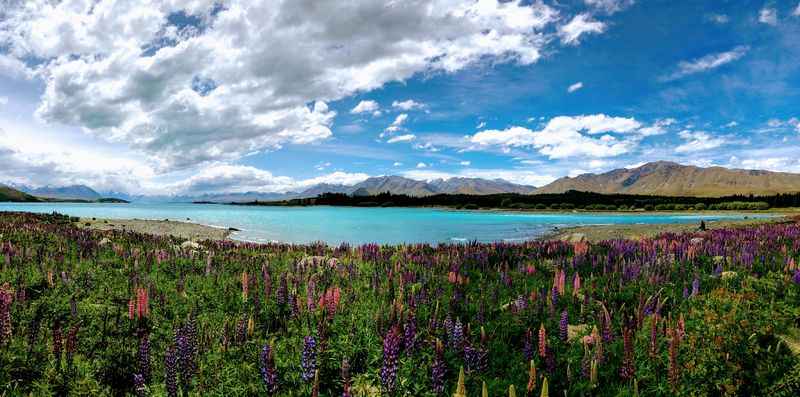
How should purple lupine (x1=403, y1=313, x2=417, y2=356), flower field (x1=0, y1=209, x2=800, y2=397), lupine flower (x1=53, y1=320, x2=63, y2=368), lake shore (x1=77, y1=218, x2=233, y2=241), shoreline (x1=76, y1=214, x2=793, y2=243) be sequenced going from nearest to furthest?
1. flower field (x1=0, y1=209, x2=800, y2=397)
2. lupine flower (x1=53, y1=320, x2=63, y2=368)
3. purple lupine (x1=403, y1=313, x2=417, y2=356)
4. shoreline (x1=76, y1=214, x2=793, y2=243)
5. lake shore (x1=77, y1=218, x2=233, y2=241)

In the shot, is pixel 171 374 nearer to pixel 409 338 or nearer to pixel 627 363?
pixel 409 338

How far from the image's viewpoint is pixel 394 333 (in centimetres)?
362

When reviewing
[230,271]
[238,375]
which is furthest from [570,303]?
[230,271]

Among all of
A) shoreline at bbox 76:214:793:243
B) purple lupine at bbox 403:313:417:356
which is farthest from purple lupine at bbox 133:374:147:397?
shoreline at bbox 76:214:793:243

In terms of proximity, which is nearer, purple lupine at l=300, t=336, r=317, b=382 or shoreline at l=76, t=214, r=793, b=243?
purple lupine at l=300, t=336, r=317, b=382

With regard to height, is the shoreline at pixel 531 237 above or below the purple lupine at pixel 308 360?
below

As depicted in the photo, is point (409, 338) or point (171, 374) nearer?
point (171, 374)

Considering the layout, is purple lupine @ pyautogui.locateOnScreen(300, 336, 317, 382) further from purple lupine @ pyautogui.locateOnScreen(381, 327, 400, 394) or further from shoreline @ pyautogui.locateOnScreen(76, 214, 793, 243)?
shoreline @ pyautogui.locateOnScreen(76, 214, 793, 243)

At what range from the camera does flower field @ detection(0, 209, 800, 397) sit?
4035mm

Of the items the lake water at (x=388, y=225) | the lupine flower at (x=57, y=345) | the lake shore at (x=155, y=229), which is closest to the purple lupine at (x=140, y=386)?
the lupine flower at (x=57, y=345)

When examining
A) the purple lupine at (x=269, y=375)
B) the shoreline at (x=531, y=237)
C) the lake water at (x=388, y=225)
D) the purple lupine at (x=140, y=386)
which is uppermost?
the purple lupine at (x=269, y=375)

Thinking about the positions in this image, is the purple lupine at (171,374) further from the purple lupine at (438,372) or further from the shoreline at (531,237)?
the shoreline at (531,237)

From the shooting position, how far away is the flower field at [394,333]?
4035 millimetres

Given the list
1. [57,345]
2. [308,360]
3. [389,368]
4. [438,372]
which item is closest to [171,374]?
[308,360]
